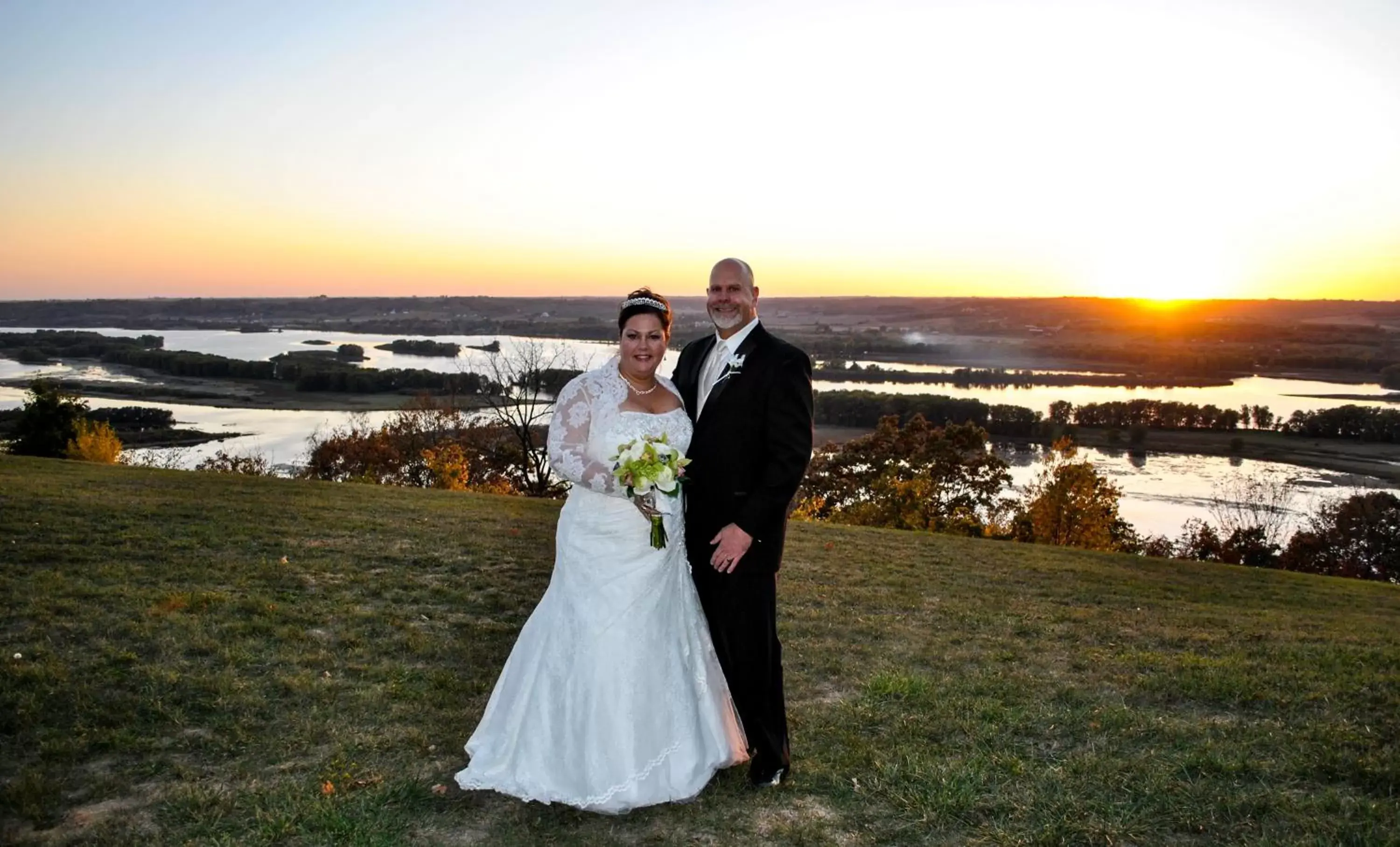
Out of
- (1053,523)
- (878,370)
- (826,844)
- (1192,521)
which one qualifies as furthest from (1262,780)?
(878,370)

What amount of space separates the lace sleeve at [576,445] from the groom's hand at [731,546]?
0.65 meters

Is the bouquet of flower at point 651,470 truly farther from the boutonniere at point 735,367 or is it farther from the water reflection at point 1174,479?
the water reflection at point 1174,479

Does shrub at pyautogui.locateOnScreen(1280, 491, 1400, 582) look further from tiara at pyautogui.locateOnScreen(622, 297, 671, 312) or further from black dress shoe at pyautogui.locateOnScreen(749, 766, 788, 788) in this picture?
tiara at pyautogui.locateOnScreen(622, 297, 671, 312)

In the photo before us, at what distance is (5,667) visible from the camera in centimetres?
618

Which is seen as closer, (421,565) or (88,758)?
(88,758)

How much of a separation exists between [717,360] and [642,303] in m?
0.60

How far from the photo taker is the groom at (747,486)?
4.70m

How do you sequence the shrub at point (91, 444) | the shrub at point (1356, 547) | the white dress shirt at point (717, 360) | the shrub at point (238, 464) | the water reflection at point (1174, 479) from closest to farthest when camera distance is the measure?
the white dress shirt at point (717, 360) → the shrub at point (91, 444) → the shrub at point (1356, 547) → the shrub at point (238, 464) → the water reflection at point (1174, 479)

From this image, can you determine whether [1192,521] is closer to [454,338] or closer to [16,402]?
[16,402]

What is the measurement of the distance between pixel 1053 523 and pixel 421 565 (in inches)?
1424

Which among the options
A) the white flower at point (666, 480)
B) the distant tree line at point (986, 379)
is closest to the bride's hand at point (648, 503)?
the white flower at point (666, 480)

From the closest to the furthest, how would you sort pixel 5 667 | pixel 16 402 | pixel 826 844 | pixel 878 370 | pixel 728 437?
pixel 826 844 → pixel 728 437 → pixel 5 667 → pixel 16 402 → pixel 878 370

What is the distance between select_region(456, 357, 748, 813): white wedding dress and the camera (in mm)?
4613

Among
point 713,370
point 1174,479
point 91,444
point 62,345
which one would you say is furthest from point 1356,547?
point 62,345
